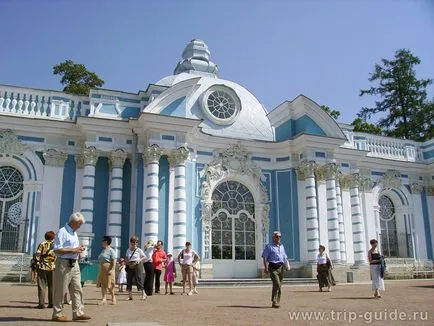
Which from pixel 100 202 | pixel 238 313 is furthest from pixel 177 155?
pixel 238 313

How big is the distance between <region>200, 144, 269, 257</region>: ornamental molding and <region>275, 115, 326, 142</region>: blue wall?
6.80 feet

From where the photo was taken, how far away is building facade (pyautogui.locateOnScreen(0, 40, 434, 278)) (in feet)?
56.4

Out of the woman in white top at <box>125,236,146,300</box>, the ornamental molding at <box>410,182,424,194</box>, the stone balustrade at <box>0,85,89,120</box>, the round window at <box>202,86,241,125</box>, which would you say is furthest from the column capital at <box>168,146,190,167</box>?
the ornamental molding at <box>410,182,424,194</box>

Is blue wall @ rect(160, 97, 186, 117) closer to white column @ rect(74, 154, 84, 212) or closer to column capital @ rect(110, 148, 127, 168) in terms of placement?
column capital @ rect(110, 148, 127, 168)

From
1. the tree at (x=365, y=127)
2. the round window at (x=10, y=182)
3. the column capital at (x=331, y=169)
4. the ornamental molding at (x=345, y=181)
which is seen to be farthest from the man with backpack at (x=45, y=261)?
the tree at (x=365, y=127)

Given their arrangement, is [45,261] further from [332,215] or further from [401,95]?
[401,95]

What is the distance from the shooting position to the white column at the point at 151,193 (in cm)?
1650

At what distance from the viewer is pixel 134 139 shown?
1809 cm

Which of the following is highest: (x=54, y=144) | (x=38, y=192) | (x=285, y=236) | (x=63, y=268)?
(x=54, y=144)

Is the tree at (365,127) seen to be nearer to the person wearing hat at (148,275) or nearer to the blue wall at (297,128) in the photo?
the blue wall at (297,128)

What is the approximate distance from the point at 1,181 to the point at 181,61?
38.4 ft

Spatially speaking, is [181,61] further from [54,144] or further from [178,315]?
[178,315]

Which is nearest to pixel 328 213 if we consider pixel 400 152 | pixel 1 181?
pixel 400 152

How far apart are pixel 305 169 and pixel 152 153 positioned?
6626 millimetres
